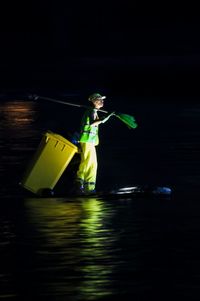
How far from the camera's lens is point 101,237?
612 inches

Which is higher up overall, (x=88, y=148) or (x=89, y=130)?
(x=89, y=130)

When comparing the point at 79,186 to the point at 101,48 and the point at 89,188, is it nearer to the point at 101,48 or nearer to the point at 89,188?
the point at 89,188

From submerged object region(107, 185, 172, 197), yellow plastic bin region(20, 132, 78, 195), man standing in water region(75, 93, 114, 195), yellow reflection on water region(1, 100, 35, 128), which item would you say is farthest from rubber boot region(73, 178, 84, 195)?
yellow reflection on water region(1, 100, 35, 128)

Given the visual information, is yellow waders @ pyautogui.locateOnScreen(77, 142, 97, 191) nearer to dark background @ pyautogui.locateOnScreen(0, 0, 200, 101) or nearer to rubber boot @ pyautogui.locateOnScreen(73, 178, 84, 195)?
rubber boot @ pyautogui.locateOnScreen(73, 178, 84, 195)

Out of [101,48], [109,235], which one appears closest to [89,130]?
[109,235]

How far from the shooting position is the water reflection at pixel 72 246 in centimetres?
1294

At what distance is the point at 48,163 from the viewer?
62.1 ft

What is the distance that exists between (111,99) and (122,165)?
74.0 ft

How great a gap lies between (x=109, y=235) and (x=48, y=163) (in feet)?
11.1

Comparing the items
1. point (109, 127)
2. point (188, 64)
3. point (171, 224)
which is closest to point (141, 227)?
point (171, 224)

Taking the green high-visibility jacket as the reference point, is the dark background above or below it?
above

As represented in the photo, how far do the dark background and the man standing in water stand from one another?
25426mm

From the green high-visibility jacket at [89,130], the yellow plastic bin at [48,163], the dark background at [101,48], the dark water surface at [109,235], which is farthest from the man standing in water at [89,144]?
the dark background at [101,48]

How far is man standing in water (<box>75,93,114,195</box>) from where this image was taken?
756 inches
